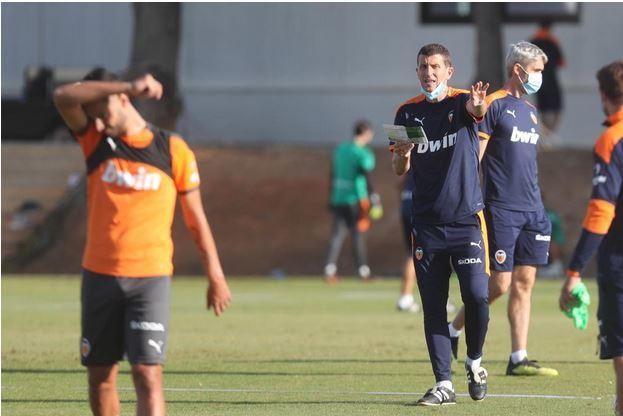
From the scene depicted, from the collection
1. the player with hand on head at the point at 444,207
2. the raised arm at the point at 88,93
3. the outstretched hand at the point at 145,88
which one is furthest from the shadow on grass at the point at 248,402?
the outstretched hand at the point at 145,88

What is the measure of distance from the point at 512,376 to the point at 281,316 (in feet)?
21.6

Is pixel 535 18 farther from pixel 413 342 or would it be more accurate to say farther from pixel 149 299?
pixel 149 299

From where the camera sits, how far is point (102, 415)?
26.2 feet

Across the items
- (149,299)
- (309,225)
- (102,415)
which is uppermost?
(149,299)

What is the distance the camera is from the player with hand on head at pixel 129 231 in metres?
7.73

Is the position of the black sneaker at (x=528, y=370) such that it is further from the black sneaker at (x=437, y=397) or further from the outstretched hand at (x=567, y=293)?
the outstretched hand at (x=567, y=293)

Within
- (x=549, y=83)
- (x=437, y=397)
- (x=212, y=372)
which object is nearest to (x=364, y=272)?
(x=549, y=83)

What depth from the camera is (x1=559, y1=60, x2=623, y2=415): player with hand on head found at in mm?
8172

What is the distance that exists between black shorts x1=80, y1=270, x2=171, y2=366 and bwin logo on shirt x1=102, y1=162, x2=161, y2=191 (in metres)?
0.46

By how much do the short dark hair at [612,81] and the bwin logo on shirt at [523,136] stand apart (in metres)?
3.15

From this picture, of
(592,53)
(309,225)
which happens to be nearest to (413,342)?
(309,225)

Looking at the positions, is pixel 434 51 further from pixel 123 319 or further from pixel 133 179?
pixel 123 319

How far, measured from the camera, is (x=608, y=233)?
8.35 meters

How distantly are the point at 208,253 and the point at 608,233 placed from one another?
219cm
